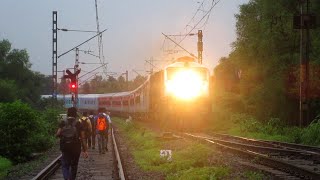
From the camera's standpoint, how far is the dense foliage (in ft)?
135

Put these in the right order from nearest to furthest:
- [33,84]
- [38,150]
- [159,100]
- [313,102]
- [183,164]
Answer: [183,164] → [38,150] → [159,100] → [313,102] → [33,84]

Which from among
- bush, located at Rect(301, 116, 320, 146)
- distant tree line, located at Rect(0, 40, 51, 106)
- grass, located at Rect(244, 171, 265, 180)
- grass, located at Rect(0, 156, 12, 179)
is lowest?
grass, located at Rect(0, 156, 12, 179)

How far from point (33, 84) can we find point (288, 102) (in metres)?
57.5

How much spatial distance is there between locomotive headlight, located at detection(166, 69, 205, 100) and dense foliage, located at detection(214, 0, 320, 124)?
9021 mm

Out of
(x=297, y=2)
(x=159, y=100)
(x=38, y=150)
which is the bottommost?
(x=38, y=150)

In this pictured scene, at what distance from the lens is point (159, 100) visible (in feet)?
120

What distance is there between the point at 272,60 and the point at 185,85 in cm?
1292

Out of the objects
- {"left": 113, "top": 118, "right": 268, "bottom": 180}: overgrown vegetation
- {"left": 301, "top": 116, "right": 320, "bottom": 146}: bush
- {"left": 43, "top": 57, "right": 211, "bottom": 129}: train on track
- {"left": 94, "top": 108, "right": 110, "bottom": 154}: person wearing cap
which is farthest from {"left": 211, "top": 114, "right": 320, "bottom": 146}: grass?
{"left": 94, "top": 108, "right": 110, "bottom": 154}: person wearing cap

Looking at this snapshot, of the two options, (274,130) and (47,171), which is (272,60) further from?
(47,171)

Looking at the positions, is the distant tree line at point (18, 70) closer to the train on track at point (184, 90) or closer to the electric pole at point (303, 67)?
the train on track at point (184, 90)

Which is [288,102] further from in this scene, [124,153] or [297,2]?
[124,153]

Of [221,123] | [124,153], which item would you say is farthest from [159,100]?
[124,153]

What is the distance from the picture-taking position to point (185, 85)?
3359 cm

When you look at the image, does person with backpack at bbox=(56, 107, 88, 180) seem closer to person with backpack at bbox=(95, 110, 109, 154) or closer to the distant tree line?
person with backpack at bbox=(95, 110, 109, 154)
